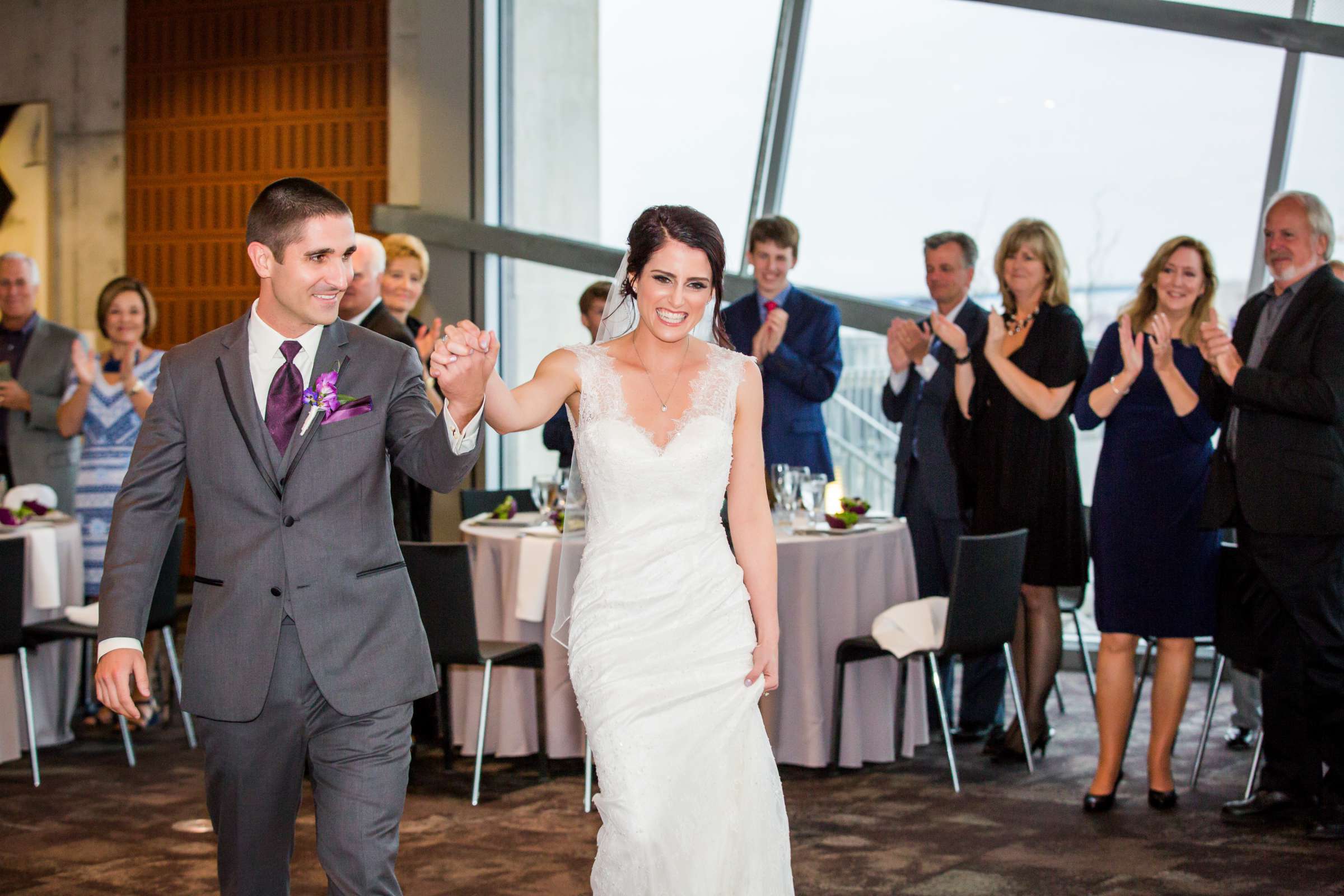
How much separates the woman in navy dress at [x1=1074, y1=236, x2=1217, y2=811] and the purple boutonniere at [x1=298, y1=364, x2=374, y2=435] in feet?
9.59

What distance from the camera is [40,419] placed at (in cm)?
616

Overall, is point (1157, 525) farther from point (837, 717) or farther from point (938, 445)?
point (837, 717)

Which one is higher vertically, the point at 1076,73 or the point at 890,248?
the point at 1076,73

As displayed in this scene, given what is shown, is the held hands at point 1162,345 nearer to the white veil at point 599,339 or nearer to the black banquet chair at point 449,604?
the white veil at point 599,339

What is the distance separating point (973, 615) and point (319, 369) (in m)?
2.95

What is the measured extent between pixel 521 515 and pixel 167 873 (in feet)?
7.65

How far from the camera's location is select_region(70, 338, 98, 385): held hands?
5805 millimetres

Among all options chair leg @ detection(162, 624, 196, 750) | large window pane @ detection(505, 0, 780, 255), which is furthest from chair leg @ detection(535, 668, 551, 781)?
large window pane @ detection(505, 0, 780, 255)

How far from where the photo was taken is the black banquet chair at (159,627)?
519cm

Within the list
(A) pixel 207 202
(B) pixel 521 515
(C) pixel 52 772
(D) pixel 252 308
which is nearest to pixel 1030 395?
(B) pixel 521 515

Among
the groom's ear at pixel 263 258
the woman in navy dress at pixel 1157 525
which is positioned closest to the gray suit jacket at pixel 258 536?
the groom's ear at pixel 263 258

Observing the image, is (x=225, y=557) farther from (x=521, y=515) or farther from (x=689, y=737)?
(x=521, y=515)

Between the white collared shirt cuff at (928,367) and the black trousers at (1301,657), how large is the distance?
4.87ft

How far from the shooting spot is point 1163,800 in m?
4.66
